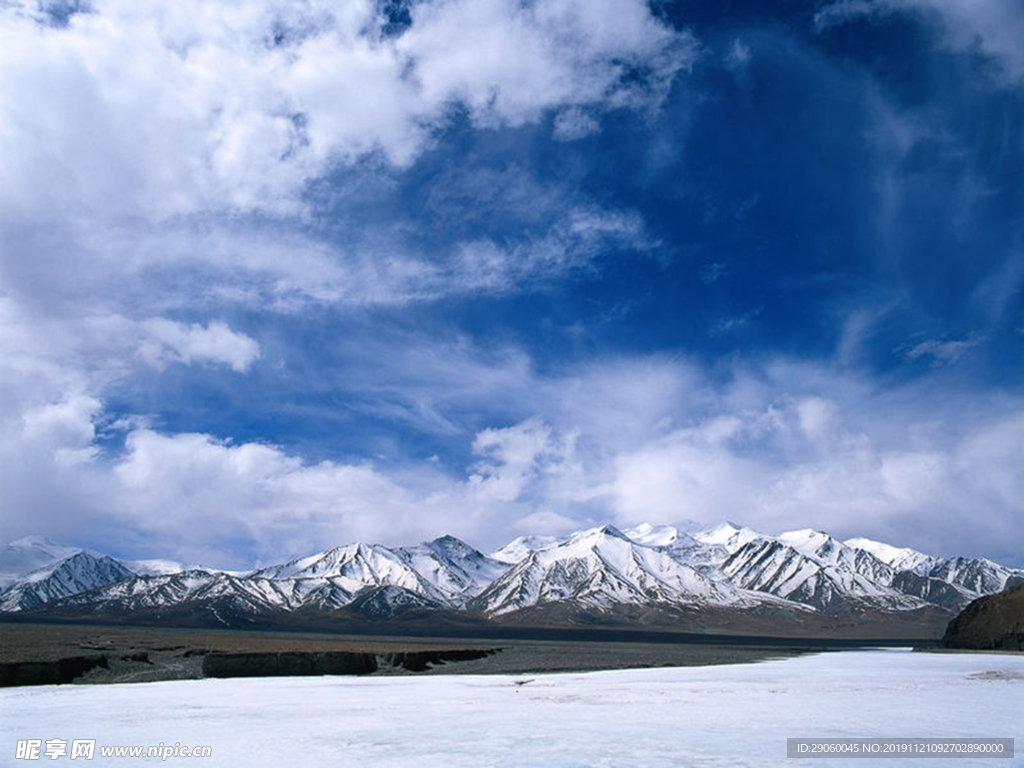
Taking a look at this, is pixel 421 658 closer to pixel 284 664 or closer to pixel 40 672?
pixel 284 664

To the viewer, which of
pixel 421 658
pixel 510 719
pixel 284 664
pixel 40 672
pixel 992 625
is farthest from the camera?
pixel 992 625

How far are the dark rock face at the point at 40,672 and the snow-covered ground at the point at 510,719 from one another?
236 cm

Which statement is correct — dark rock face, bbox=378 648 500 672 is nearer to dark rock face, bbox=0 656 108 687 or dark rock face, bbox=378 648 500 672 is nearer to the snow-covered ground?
the snow-covered ground

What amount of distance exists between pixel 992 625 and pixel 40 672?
8580cm

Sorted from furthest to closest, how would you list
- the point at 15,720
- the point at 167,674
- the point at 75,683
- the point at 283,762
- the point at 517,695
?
the point at 167,674 < the point at 75,683 < the point at 517,695 < the point at 15,720 < the point at 283,762

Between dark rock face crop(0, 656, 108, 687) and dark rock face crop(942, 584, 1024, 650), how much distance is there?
8140 centimetres

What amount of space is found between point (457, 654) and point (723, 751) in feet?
167

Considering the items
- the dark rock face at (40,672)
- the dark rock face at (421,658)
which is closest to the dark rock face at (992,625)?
the dark rock face at (421,658)

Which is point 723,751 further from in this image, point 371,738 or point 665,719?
point 371,738

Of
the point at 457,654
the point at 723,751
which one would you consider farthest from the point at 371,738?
the point at 457,654

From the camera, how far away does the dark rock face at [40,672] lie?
35812mm

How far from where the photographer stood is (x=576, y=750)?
15289 mm

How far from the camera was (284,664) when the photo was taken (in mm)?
46250

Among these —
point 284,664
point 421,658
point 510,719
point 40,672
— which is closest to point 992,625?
point 421,658
